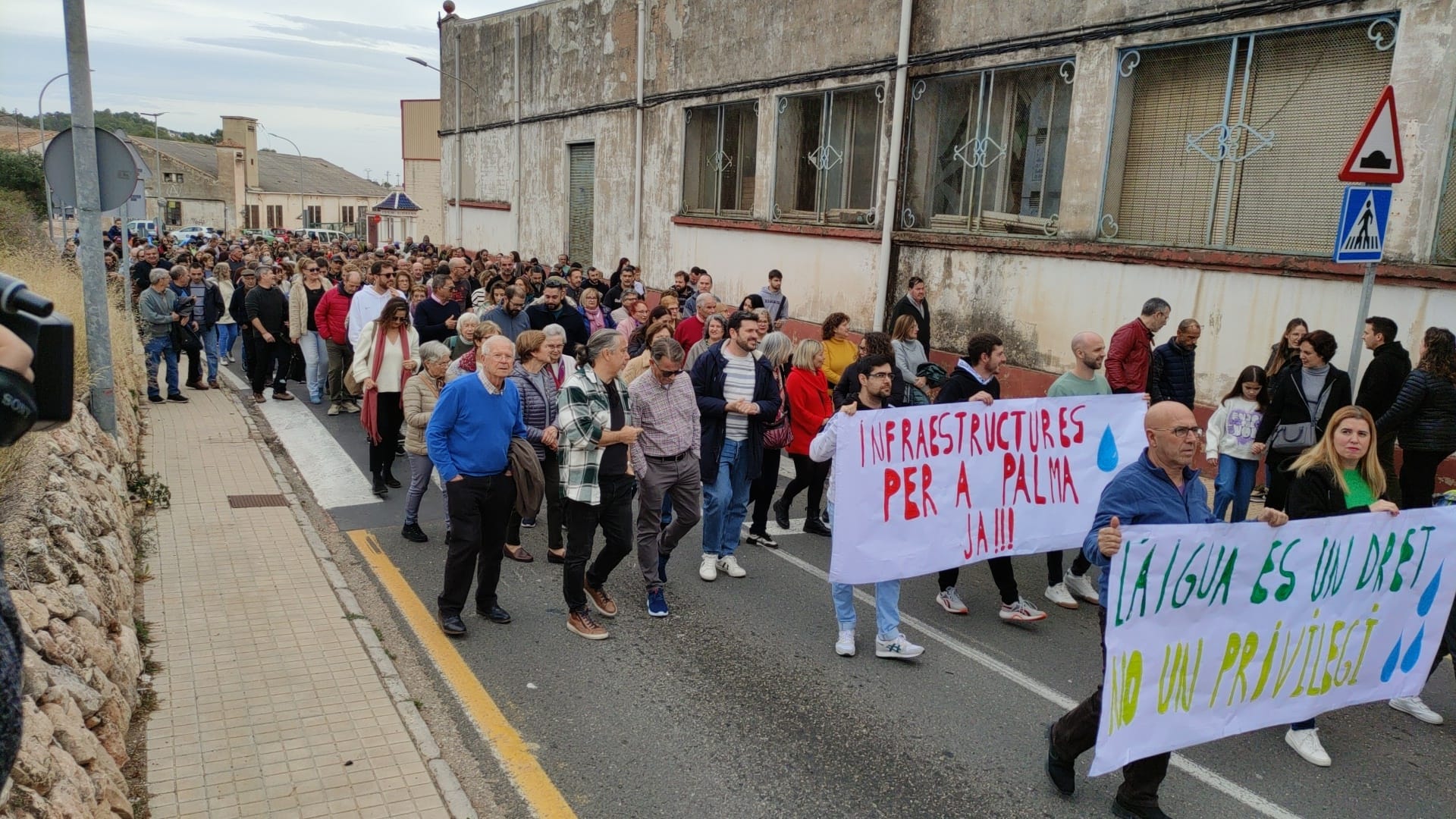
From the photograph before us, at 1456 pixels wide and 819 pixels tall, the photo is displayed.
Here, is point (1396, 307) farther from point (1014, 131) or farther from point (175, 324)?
point (175, 324)

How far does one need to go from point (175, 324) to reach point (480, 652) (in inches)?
368

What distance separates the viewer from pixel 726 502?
290 inches

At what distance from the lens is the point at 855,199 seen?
53.2 ft

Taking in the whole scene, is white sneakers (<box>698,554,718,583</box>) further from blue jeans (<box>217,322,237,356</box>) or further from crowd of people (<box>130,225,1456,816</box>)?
blue jeans (<box>217,322,237,356</box>)

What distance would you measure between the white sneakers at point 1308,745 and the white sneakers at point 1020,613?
176 centimetres

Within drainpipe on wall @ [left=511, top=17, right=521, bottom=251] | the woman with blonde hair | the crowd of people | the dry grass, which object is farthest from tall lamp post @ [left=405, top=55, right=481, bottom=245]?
the woman with blonde hair

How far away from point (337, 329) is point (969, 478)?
8.99 m

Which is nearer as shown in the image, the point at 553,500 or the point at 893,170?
the point at 553,500

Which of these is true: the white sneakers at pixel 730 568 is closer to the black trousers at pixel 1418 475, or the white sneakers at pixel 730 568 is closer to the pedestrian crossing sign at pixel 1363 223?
the pedestrian crossing sign at pixel 1363 223

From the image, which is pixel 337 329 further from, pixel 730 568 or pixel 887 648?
pixel 887 648

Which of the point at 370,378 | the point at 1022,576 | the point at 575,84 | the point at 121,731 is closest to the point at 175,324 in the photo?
the point at 370,378

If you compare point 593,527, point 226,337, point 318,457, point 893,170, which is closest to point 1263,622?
point 593,527

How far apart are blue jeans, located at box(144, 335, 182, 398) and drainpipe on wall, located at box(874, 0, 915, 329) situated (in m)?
9.44

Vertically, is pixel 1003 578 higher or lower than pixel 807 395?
lower
